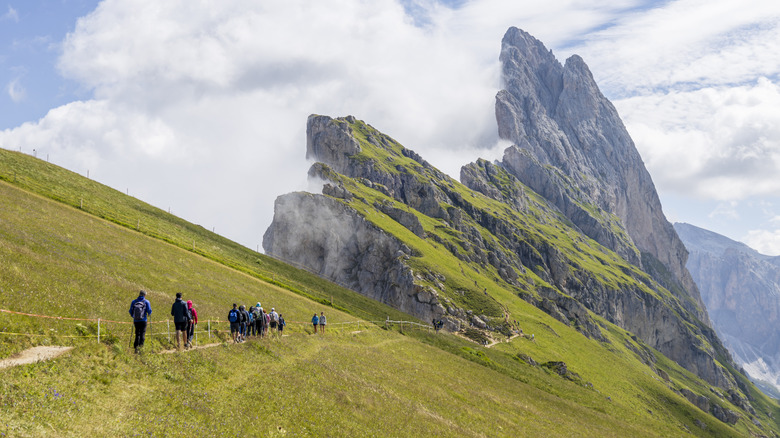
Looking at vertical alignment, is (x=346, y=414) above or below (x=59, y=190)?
below

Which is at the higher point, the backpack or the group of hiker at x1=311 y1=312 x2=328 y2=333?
the backpack

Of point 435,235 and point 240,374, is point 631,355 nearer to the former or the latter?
point 435,235

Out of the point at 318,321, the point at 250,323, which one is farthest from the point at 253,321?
the point at 318,321

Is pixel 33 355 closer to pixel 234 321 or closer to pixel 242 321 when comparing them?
pixel 234 321

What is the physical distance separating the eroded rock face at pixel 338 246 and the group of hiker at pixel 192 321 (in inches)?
4000

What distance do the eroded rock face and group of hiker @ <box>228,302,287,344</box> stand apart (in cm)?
9991

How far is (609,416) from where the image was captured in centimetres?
6538

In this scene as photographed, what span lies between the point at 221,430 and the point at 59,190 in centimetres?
6023

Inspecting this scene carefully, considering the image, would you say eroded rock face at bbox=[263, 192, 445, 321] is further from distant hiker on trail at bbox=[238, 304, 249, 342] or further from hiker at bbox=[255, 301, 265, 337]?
distant hiker on trail at bbox=[238, 304, 249, 342]

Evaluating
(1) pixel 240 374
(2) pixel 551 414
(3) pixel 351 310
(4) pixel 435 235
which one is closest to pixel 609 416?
(2) pixel 551 414

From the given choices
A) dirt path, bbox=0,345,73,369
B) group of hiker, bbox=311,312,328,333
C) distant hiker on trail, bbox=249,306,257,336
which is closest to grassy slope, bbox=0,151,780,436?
dirt path, bbox=0,345,73,369

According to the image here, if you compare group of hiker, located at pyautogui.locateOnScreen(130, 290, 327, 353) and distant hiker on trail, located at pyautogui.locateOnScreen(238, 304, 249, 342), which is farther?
distant hiker on trail, located at pyautogui.locateOnScreen(238, 304, 249, 342)

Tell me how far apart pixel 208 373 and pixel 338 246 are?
5673 inches

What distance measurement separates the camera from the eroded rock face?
153m
